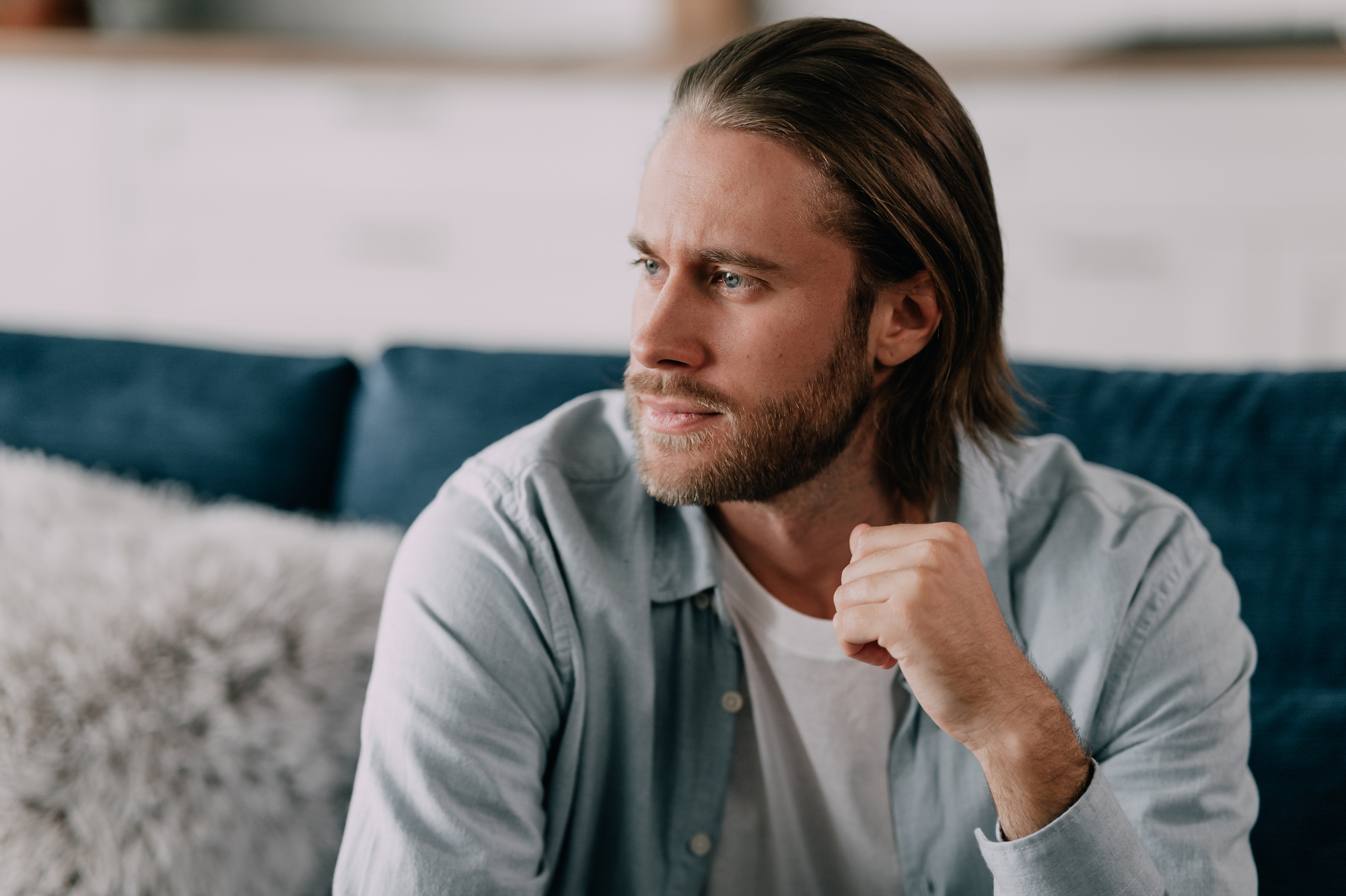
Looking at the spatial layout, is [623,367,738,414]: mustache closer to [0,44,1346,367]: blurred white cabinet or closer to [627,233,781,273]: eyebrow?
[627,233,781,273]: eyebrow

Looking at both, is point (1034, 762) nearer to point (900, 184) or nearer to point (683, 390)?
point (683, 390)

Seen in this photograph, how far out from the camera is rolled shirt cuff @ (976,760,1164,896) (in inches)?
34.7

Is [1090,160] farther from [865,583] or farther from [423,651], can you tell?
[423,651]

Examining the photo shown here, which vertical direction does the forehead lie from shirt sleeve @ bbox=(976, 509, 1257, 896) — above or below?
above

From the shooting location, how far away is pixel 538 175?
277 centimetres

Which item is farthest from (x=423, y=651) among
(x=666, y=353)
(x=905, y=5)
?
(x=905, y=5)

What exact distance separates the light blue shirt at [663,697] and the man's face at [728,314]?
4.1 inches

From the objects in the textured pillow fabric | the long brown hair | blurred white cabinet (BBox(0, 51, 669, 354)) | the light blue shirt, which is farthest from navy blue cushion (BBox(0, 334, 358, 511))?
blurred white cabinet (BBox(0, 51, 669, 354))

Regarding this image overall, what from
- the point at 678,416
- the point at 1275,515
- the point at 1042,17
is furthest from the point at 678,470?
the point at 1042,17

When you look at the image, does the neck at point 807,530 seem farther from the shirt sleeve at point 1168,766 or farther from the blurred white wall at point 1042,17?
the blurred white wall at point 1042,17

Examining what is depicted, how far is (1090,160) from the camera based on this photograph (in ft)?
8.25

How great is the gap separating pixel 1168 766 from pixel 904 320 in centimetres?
51

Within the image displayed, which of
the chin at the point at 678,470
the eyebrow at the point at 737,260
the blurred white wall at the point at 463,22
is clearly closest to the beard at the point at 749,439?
the chin at the point at 678,470

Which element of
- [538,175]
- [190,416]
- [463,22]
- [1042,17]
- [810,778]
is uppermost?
[1042,17]
